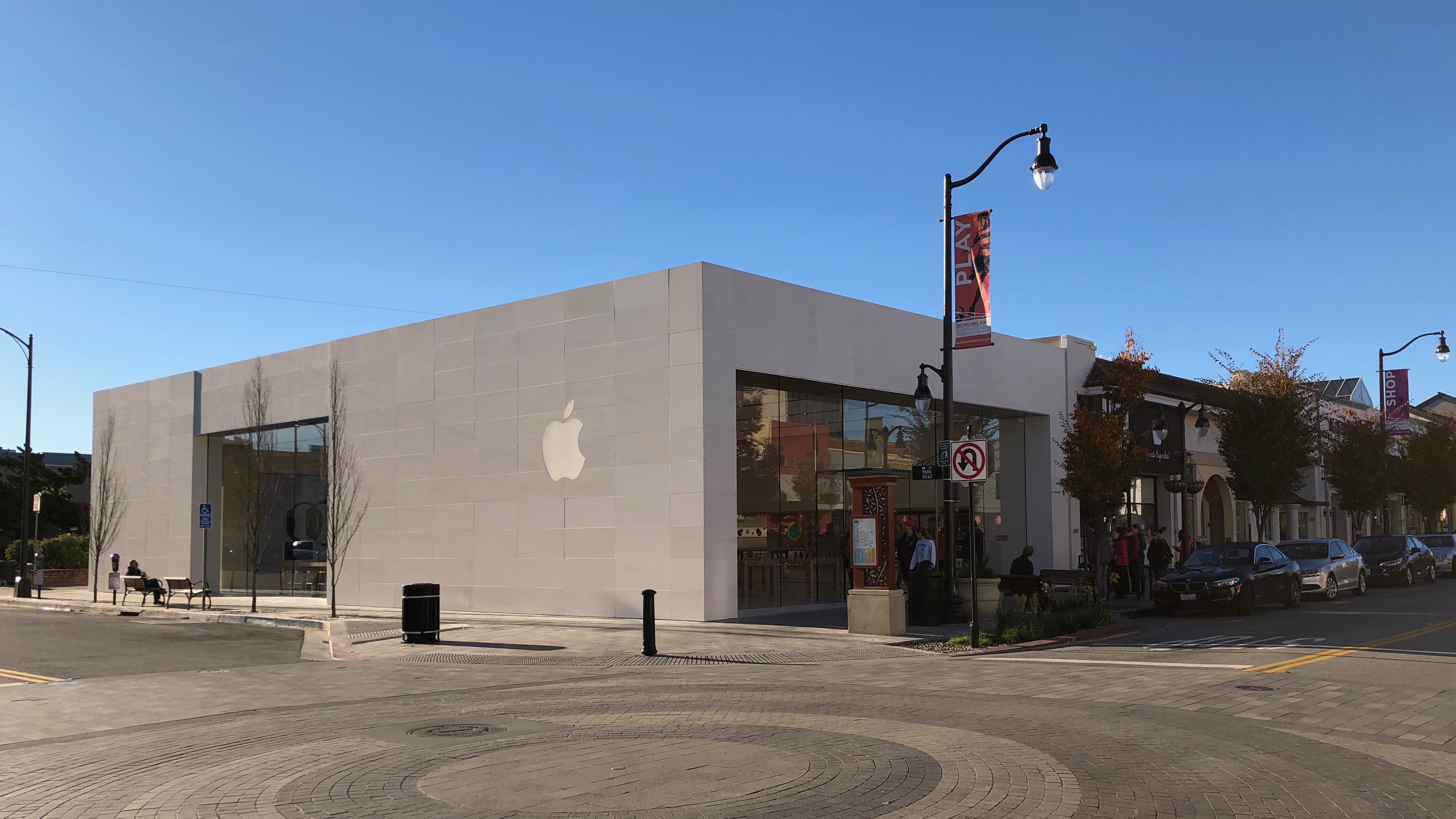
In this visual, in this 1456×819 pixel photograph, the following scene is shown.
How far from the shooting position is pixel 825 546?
2572 centimetres

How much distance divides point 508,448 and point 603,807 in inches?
776

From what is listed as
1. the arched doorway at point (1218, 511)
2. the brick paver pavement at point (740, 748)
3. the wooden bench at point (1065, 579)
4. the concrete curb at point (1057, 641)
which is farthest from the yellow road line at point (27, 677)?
the arched doorway at point (1218, 511)

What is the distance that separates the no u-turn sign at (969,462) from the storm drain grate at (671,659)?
2886 mm

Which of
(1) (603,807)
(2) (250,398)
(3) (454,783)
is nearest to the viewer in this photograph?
(1) (603,807)

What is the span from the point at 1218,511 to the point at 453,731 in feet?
127

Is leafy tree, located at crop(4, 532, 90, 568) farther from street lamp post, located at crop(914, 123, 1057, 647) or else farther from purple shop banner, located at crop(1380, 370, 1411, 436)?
purple shop banner, located at crop(1380, 370, 1411, 436)

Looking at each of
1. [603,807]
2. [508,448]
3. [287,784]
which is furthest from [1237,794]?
[508,448]

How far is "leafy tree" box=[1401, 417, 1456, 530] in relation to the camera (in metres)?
49.8

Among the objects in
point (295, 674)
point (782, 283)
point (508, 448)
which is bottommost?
point (295, 674)

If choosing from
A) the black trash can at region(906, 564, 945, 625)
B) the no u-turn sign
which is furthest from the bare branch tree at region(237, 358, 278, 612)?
the no u-turn sign

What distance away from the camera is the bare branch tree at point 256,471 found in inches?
1189

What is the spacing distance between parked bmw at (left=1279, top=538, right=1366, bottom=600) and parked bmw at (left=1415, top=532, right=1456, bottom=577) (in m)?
10.7

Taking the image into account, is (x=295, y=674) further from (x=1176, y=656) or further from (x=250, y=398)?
(x=250, y=398)

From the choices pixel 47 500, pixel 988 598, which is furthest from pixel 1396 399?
pixel 47 500
